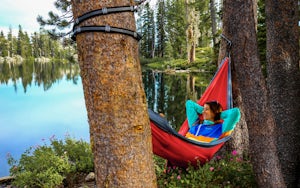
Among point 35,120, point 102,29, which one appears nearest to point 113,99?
point 102,29

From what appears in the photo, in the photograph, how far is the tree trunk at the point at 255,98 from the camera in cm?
203

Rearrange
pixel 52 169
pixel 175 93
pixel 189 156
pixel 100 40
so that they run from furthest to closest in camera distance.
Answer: pixel 175 93
pixel 52 169
pixel 189 156
pixel 100 40

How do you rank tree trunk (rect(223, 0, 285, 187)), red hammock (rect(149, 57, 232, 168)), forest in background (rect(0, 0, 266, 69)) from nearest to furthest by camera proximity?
tree trunk (rect(223, 0, 285, 187))
red hammock (rect(149, 57, 232, 168))
forest in background (rect(0, 0, 266, 69))

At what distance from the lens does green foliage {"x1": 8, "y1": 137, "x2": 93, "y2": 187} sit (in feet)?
10.4

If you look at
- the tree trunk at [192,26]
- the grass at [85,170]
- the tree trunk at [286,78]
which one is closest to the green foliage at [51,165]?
the grass at [85,170]

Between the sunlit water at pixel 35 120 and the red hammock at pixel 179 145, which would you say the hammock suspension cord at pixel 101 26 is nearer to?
the red hammock at pixel 179 145

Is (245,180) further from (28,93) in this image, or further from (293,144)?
(28,93)

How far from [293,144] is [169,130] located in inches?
40.3

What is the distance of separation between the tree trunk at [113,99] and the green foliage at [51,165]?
241 cm

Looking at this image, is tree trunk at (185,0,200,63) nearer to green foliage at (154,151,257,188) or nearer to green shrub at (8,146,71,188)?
green shrub at (8,146,71,188)

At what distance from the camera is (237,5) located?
6.81 ft

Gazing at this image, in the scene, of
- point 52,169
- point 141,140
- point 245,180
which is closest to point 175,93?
point 52,169

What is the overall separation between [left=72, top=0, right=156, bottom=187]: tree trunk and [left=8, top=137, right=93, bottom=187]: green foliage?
2.41 m

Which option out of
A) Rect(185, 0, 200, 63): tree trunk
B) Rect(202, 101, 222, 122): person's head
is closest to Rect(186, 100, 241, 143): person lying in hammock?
Rect(202, 101, 222, 122): person's head
